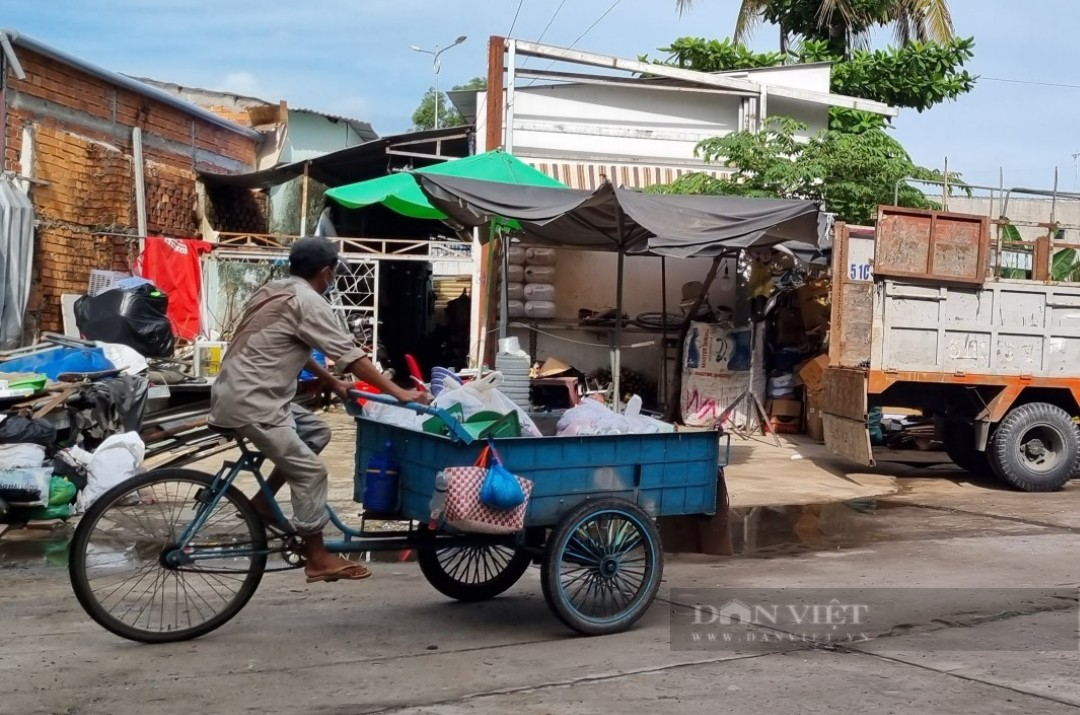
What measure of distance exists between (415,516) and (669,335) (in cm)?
1046

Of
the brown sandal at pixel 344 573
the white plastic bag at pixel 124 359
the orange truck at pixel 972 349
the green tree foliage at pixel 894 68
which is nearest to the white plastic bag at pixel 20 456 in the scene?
the white plastic bag at pixel 124 359

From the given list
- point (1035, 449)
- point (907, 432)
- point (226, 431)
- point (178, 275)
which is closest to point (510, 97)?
point (178, 275)

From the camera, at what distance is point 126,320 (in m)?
12.6

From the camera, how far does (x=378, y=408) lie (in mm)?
5387

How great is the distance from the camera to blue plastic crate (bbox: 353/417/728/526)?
4832 millimetres

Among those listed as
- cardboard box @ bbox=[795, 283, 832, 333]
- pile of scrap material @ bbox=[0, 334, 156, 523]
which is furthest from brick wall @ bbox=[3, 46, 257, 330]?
cardboard box @ bbox=[795, 283, 832, 333]

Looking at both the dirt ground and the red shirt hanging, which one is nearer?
the dirt ground

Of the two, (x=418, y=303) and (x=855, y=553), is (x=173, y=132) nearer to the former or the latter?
(x=418, y=303)

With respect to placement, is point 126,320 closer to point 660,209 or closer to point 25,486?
point 25,486

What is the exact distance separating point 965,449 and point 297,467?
28.0 ft

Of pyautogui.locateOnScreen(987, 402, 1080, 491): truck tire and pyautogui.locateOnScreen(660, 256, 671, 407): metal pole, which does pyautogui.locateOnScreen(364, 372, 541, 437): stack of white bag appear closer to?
pyautogui.locateOnScreen(987, 402, 1080, 491): truck tire

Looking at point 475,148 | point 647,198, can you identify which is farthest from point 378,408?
point 475,148

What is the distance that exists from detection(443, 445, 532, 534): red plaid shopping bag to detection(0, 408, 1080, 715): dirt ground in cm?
56

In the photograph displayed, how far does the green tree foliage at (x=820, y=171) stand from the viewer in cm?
1420
